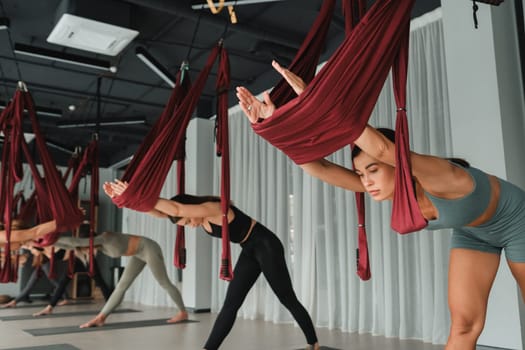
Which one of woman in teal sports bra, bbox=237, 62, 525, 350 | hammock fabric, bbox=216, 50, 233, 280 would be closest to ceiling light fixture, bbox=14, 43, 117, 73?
hammock fabric, bbox=216, 50, 233, 280

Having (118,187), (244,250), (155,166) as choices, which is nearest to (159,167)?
(155,166)

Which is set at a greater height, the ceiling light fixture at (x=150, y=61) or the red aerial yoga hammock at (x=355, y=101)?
the ceiling light fixture at (x=150, y=61)

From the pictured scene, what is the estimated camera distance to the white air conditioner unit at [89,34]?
15.9 feet

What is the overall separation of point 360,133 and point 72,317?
5.83m

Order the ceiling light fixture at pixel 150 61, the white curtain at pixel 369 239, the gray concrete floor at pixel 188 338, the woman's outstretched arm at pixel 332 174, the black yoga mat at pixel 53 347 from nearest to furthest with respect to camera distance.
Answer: the woman's outstretched arm at pixel 332 174 < the black yoga mat at pixel 53 347 < the gray concrete floor at pixel 188 338 < the white curtain at pixel 369 239 < the ceiling light fixture at pixel 150 61

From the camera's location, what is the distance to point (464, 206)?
6.67ft

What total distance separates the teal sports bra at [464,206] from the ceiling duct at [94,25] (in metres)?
3.83

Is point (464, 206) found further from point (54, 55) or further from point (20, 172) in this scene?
point (54, 55)

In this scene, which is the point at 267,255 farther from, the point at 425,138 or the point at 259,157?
the point at 259,157

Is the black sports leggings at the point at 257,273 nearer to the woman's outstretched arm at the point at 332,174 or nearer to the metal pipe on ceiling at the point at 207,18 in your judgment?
the woman's outstretched arm at the point at 332,174

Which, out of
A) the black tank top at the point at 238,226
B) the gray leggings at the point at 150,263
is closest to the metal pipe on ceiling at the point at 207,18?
the black tank top at the point at 238,226

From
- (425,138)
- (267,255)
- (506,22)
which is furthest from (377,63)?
(425,138)

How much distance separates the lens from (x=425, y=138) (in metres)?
4.66

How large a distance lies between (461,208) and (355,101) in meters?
0.61
